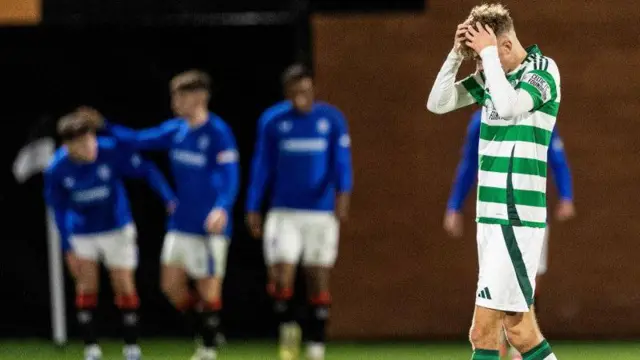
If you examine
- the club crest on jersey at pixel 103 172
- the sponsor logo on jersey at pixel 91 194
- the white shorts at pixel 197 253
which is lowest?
the white shorts at pixel 197 253

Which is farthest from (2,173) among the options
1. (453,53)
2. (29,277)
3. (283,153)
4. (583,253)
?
(453,53)

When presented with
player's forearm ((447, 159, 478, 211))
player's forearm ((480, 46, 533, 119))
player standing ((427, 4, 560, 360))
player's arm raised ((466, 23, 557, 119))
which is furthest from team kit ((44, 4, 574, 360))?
player's forearm ((480, 46, 533, 119))

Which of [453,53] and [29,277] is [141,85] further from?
[453,53]

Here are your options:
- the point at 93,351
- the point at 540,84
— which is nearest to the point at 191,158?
the point at 93,351

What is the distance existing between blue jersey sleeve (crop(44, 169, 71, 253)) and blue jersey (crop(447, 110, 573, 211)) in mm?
2617

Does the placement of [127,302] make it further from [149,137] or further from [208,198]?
[149,137]

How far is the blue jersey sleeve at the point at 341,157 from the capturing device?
30.5ft

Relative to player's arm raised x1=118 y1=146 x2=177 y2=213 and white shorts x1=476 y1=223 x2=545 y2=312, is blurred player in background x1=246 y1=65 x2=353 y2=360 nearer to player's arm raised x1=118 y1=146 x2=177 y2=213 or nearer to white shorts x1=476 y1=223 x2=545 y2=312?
player's arm raised x1=118 y1=146 x2=177 y2=213

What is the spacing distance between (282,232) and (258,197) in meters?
0.30

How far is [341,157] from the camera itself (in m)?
9.35

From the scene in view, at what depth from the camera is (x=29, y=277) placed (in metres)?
10.9

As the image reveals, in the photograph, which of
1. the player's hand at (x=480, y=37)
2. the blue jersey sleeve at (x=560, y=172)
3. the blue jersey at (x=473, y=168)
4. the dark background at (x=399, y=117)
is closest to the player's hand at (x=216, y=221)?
the blue jersey at (x=473, y=168)

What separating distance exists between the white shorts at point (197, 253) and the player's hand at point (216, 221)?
1.28 ft

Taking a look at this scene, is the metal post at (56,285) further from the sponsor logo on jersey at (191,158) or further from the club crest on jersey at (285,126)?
the club crest on jersey at (285,126)
